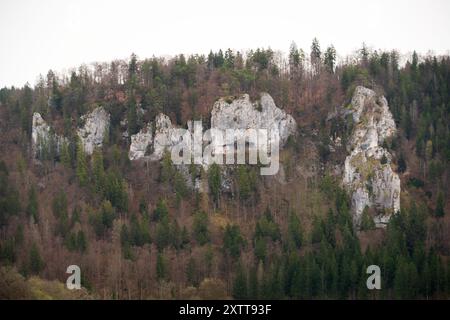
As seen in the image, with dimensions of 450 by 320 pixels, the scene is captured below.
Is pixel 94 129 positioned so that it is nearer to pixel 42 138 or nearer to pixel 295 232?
pixel 42 138

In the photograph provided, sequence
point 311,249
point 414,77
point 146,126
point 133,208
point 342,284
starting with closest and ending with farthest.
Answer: point 342,284 → point 311,249 → point 133,208 → point 146,126 → point 414,77

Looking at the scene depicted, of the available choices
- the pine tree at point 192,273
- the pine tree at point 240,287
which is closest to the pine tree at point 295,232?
the pine tree at point 240,287

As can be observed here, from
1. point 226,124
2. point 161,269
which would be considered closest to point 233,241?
point 161,269

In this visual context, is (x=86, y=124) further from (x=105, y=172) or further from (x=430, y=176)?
(x=430, y=176)

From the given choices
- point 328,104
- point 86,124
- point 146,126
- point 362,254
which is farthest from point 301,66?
point 362,254

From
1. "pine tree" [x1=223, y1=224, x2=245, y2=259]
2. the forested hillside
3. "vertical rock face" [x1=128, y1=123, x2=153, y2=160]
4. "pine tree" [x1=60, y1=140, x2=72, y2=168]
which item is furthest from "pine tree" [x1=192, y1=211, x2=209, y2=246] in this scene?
"pine tree" [x1=60, y1=140, x2=72, y2=168]
